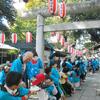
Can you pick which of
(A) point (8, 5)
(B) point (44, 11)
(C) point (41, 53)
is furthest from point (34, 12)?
(A) point (8, 5)

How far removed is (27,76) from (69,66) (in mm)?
5591

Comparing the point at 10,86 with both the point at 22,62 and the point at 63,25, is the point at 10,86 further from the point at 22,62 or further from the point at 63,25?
the point at 63,25

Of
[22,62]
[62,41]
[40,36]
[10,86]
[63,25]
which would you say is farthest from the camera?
[62,41]

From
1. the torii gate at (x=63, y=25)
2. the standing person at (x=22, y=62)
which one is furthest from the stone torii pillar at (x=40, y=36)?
the standing person at (x=22, y=62)

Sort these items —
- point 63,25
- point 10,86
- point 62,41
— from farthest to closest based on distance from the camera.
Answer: point 62,41
point 63,25
point 10,86

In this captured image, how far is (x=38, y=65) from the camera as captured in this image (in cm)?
965

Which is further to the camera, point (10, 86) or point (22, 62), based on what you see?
point (22, 62)

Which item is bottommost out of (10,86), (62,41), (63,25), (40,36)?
(10,86)

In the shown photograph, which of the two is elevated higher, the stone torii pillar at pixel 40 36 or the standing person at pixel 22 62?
the stone torii pillar at pixel 40 36

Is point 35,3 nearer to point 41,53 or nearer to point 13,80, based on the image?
point 41,53

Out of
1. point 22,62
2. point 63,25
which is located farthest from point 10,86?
point 63,25

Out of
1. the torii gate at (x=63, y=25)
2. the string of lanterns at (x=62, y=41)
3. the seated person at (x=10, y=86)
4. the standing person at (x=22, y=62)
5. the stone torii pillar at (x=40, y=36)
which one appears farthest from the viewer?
the string of lanterns at (x=62, y=41)

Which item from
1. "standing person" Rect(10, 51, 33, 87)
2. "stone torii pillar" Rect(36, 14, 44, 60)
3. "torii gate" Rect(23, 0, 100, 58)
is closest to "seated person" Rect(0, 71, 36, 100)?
"standing person" Rect(10, 51, 33, 87)

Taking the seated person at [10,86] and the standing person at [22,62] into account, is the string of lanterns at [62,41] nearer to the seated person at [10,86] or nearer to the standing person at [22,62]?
the standing person at [22,62]
